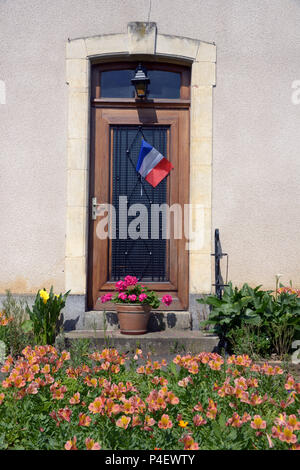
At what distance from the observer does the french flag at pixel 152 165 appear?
538 centimetres

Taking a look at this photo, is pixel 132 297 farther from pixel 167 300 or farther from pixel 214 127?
pixel 214 127

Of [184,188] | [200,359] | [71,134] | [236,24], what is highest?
[236,24]

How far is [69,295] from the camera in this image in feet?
16.8

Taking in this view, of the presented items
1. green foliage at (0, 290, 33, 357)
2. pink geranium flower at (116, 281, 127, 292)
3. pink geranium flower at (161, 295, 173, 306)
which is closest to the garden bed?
green foliage at (0, 290, 33, 357)

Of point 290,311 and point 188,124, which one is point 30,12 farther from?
point 290,311

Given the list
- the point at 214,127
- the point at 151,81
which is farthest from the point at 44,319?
the point at 151,81

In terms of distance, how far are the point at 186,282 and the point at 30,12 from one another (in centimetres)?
350

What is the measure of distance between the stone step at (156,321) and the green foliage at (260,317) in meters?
0.71

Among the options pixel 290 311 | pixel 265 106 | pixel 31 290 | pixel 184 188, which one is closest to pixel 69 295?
pixel 31 290

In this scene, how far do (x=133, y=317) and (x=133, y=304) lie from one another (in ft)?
0.43

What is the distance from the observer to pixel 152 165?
5379mm

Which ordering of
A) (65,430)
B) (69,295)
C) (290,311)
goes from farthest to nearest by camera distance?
(69,295)
(290,311)
(65,430)
